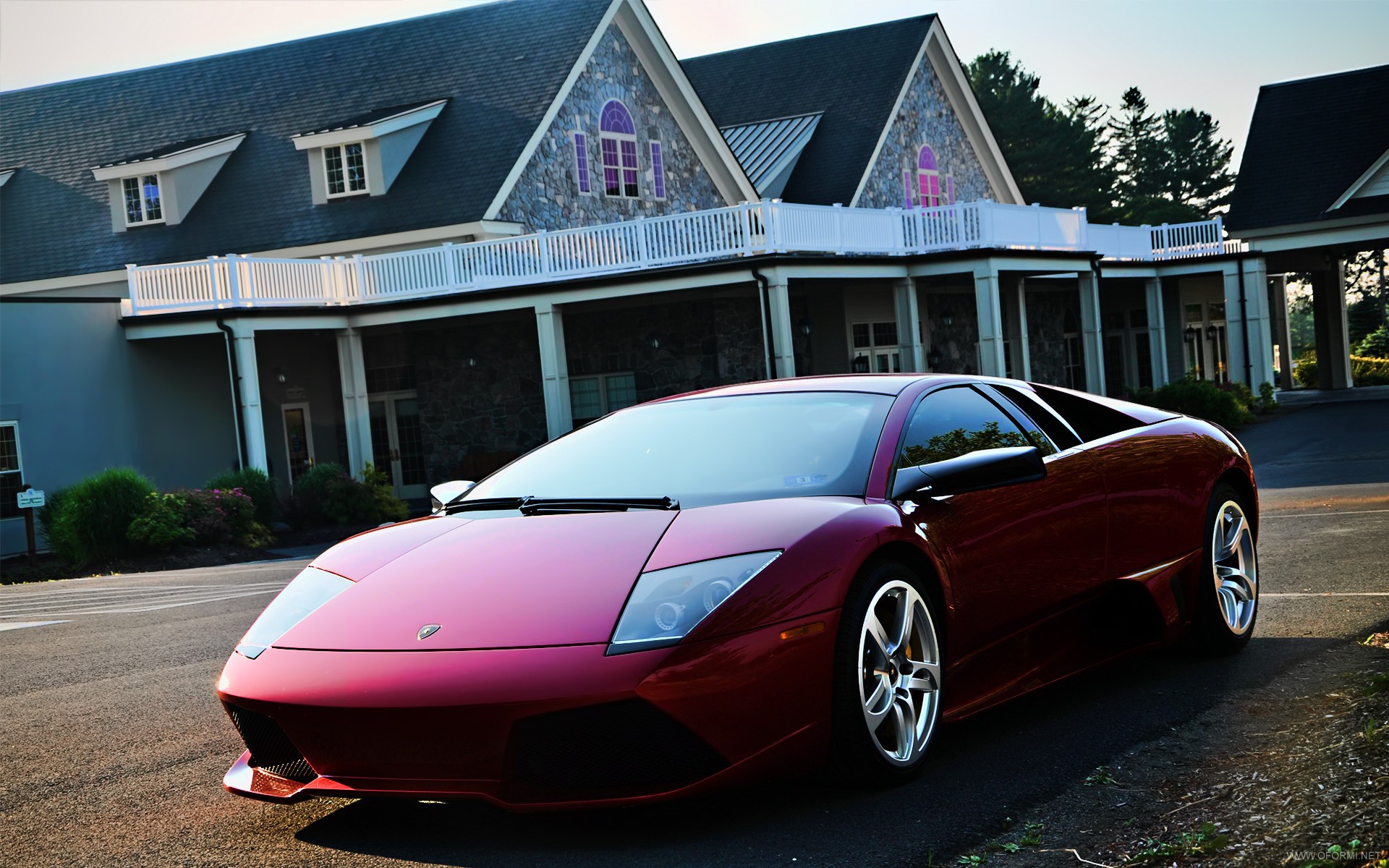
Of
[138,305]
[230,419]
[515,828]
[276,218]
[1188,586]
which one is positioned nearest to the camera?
[515,828]

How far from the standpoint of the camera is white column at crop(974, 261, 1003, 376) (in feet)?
87.8

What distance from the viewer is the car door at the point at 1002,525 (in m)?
4.86

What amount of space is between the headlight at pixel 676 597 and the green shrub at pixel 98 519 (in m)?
18.1

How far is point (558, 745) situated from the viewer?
12.7 ft

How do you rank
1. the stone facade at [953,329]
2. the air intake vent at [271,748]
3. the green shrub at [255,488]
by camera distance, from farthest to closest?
1. the stone facade at [953,329]
2. the green shrub at [255,488]
3. the air intake vent at [271,748]

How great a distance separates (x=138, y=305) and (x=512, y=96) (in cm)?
893

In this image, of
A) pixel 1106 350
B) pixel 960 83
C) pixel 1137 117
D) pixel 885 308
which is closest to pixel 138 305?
pixel 885 308

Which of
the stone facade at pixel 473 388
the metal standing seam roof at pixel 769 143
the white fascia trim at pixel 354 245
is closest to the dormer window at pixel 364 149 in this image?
the white fascia trim at pixel 354 245

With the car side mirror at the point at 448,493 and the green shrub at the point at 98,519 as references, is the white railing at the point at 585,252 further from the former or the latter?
the car side mirror at the point at 448,493

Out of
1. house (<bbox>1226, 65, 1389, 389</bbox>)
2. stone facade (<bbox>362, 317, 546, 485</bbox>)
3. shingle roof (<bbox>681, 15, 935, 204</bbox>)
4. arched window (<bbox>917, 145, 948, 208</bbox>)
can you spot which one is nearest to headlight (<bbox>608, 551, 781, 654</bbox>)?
stone facade (<bbox>362, 317, 546, 485</bbox>)

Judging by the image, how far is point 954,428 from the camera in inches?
212

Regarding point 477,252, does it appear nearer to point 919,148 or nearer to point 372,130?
point 372,130

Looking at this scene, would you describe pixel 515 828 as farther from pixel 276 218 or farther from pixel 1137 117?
pixel 1137 117

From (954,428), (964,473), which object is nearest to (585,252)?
(954,428)
